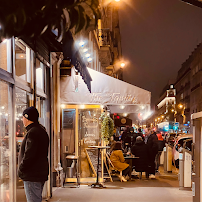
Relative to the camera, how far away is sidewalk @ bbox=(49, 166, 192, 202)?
866 centimetres

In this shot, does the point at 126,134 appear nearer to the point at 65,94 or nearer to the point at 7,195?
the point at 65,94

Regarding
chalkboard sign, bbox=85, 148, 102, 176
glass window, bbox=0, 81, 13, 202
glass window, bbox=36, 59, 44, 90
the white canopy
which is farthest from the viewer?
chalkboard sign, bbox=85, 148, 102, 176

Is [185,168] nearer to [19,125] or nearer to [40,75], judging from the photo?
[40,75]

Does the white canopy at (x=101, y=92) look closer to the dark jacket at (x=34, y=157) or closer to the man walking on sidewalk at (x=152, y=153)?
the man walking on sidewalk at (x=152, y=153)

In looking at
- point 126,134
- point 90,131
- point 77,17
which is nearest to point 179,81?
point 126,134

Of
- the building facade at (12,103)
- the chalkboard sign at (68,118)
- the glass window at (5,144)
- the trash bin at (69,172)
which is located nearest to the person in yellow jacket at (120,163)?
the trash bin at (69,172)

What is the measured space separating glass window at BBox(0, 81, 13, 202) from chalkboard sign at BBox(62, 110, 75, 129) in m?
5.36

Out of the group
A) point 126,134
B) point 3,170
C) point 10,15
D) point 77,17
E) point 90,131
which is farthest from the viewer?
point 126,134

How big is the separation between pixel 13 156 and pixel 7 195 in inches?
27.0

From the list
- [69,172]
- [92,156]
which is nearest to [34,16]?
[69,172]

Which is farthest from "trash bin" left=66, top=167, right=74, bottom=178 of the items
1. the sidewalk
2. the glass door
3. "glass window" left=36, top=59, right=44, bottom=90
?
"glass window" left=36, top=59, right=44, bottom=90

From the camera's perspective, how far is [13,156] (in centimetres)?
585

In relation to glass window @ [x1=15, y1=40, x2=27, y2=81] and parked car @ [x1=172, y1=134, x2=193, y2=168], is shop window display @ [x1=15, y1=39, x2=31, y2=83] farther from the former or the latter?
parked car @ [x1=172, y1=134, x2=193, y2=168]

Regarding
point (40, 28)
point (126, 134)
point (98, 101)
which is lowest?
point (126, 134)
